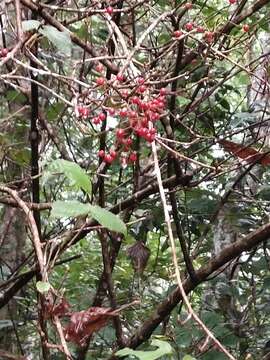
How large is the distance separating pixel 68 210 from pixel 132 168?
47.9 inches

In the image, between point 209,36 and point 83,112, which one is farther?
point 209,36

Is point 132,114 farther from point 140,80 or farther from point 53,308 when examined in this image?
point 53,308

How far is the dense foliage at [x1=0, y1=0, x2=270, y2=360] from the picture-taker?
1.17 meters

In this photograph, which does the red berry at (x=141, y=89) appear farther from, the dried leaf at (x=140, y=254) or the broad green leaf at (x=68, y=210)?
the dried leaf at (x=140, y=254)

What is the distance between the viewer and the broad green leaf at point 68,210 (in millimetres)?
933

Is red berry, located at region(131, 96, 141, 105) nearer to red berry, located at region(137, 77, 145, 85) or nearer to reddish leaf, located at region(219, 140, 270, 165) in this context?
red berry, located at region(137, 77, 145, 85)

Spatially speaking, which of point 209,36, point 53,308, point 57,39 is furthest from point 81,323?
point 209,36

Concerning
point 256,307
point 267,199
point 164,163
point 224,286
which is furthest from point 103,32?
point 256,307

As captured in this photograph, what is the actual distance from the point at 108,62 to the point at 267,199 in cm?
71

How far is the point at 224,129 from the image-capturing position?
199cm

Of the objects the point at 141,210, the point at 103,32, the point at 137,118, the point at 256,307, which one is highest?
the point at 103,32

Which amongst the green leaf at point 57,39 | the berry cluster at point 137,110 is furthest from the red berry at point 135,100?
the green leaf at point 57,39

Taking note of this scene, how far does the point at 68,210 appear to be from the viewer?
0.94m

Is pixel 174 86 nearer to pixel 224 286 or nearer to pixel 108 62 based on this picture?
pixel 108 62
